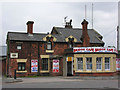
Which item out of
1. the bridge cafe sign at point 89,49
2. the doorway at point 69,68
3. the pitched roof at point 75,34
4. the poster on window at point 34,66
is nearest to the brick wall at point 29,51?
the poster on window at point 34,66

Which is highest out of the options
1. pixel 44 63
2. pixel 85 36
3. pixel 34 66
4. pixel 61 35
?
pixel 61 35


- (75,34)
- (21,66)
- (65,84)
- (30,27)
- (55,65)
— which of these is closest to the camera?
(65,84)

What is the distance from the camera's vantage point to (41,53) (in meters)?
33.5

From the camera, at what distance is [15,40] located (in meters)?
32.1

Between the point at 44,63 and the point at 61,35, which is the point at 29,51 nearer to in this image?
the point at 44,63

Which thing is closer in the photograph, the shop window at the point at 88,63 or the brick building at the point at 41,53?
the shop window at the point at 88,63

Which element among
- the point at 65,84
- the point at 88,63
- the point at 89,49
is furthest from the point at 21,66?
the point at 65,84

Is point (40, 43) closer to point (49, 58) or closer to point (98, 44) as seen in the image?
point (49, 58)

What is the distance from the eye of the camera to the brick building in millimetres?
32062

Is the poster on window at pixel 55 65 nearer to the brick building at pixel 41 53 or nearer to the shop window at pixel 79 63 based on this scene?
the brick building at pixel 41 53

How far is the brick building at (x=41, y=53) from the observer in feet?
105

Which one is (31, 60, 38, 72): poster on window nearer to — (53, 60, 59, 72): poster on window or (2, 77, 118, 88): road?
(53, 60, 59, 72): poster on window

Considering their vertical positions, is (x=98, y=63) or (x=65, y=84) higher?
(x=98, y=63)

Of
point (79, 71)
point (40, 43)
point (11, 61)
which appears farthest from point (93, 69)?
point (11, 61)
